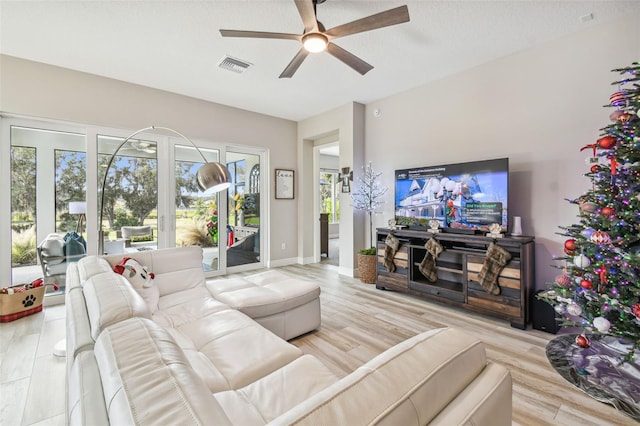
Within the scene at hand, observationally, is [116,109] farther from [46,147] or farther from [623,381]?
[623,381]

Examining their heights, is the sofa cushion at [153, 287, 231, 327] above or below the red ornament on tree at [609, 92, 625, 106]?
below

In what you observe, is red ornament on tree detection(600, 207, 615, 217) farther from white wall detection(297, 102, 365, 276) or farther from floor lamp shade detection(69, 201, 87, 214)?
floor lamp shade detection(69, 201, 87, 214)

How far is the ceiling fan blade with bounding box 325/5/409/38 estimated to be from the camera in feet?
6.55

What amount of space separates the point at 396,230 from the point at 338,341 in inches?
74.2

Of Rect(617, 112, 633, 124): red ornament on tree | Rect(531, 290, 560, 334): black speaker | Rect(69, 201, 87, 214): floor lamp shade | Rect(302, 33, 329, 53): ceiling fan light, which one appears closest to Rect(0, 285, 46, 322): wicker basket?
Rect(69, 201, 87, 214): floor lamp shade

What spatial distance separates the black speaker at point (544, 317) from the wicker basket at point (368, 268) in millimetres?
2017

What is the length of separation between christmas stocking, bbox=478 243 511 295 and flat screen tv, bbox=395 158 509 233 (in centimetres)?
30

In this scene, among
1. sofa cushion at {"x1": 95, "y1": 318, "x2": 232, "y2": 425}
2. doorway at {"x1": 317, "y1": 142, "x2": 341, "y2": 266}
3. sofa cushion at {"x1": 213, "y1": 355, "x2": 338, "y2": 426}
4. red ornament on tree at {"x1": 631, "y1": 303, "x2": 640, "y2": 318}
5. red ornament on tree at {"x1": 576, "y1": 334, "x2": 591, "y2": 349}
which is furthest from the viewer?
doorway at {"x1": 317, "y1": 142, "x2": 341, "y2": 266}

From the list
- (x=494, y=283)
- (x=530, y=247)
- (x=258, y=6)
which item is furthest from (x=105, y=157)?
(x=530, y=247)

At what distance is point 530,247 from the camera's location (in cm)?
292

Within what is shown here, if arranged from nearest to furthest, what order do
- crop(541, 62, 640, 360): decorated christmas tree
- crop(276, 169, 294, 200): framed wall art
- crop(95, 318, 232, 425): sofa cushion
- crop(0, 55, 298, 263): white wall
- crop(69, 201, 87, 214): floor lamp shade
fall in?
crop(95, 318, 232, 425): sofa cushion, crop(541, 62, 640, 360): decorated christmas tree, crop(0, 55, 298, 263): white wall, crop(69, 201, 87, 214): floor lamp shade, crop(276, 169, 294, 200): framed wall art

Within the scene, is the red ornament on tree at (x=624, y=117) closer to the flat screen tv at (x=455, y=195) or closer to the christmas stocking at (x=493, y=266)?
the flat screen tv at (x=455, y=195)

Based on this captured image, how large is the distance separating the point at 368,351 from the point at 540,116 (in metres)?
3.04

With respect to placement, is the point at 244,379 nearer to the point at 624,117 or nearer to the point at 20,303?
the point at 624,117
